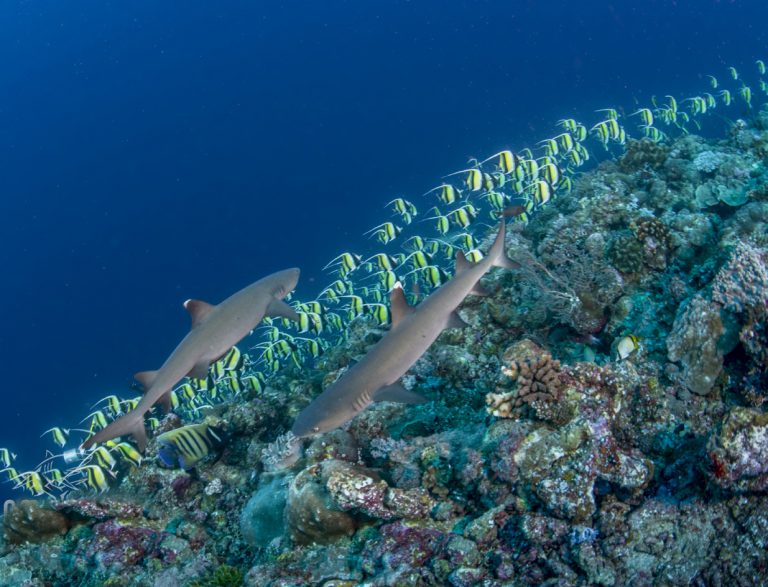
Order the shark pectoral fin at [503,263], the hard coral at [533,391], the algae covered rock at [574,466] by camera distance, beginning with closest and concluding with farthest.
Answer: the algae covered rock at [574,466] → the hard coral at [533,391] → the shark pectoral fin at [503,263]

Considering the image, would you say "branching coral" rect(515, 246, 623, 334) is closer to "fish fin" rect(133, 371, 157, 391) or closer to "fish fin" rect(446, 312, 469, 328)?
"fish fin" rect(446, 312, 469, 328)

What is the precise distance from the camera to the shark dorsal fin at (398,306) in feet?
16.9

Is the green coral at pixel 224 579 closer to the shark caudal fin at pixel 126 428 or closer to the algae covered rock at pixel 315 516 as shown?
the algae covered rock at pixel 315 516

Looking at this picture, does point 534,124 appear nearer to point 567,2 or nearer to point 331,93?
point 331,93

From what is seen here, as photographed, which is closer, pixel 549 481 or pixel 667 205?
pixel 549 481

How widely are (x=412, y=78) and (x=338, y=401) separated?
124 metres

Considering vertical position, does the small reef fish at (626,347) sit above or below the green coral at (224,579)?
above

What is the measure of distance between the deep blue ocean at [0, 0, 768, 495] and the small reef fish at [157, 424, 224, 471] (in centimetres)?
3410

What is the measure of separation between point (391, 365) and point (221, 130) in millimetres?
106447

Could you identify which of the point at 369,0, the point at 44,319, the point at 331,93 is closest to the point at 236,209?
the point at 44,319

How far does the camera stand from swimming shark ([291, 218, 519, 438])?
15.6 feet

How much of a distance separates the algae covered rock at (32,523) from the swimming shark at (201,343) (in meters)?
3.16

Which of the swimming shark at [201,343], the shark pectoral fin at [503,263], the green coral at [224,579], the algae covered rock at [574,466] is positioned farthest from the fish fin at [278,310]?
the algae covered rock at [574,466]

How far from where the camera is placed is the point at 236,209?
8106 centimetres
